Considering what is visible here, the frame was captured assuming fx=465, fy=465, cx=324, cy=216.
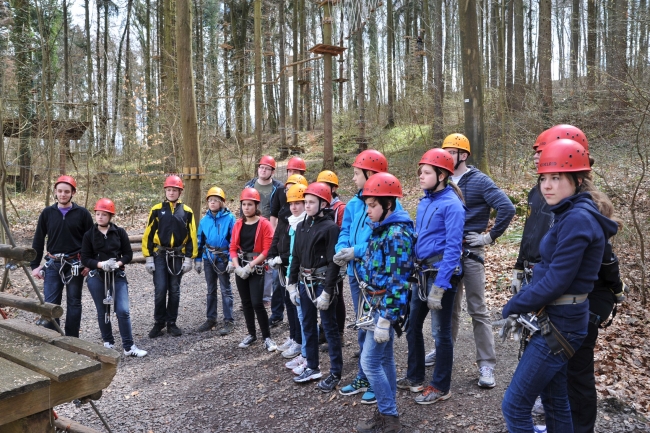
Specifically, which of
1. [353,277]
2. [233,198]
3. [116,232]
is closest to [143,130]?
[233,198]

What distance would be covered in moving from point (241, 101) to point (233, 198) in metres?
7.75

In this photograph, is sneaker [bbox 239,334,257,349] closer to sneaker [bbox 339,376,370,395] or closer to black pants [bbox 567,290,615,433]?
sneaker [bbox 339,376,370,395]

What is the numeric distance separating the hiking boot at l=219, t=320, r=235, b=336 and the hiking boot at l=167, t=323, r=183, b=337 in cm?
58

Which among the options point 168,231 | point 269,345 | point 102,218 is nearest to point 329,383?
point 269,345

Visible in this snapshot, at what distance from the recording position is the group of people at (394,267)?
8.85 ft

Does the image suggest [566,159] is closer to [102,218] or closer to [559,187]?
[559,187]

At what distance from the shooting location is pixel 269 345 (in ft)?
19.0

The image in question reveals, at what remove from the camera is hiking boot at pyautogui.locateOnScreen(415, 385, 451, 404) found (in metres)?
4.11

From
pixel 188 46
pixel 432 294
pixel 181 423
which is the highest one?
pixel 188 46

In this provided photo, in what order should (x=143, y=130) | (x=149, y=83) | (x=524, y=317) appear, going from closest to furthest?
(x=524, y=317)
(x=143, y=130)
(x=149, y=83)

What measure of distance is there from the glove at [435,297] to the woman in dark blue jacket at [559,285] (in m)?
1.01

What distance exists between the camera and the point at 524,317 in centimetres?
280

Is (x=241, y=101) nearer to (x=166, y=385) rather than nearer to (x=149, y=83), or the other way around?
(x=149, y=83)

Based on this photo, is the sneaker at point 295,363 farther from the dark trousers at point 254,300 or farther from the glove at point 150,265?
the glove at point 150,265
